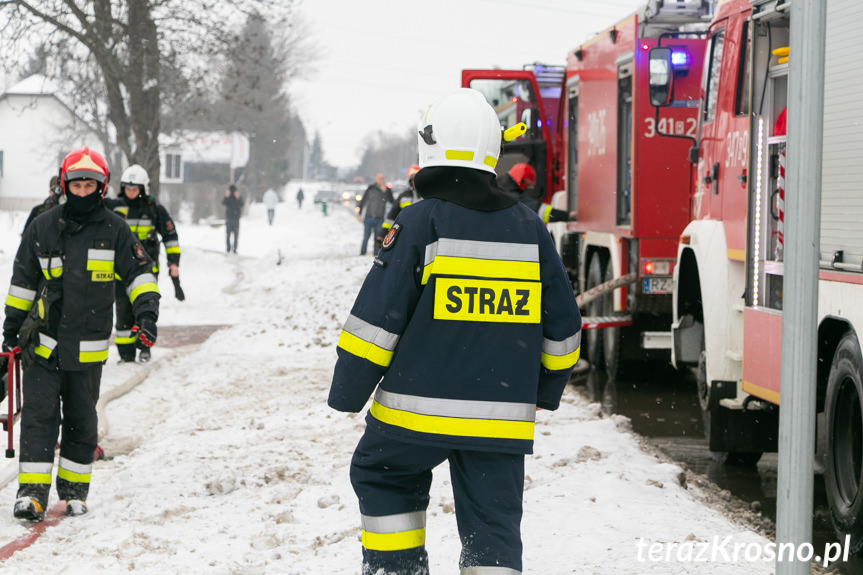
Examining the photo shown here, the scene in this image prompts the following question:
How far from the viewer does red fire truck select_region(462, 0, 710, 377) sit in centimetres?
1004

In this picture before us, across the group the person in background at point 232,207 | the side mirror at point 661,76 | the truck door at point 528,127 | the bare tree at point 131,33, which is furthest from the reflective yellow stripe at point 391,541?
the person in background at point 232,207

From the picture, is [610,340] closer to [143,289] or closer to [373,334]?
[143,289]

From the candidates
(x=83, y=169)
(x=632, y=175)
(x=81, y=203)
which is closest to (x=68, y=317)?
(x=81, y=203)

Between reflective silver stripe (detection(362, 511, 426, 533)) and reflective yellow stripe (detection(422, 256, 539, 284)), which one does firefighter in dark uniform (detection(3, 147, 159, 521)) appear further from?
reflective yellow stripe (detection(422, 256, 539, 284))

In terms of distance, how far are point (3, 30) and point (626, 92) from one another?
12.6m

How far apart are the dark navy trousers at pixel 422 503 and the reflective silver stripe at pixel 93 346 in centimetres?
283

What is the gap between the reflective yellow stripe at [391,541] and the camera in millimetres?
3617

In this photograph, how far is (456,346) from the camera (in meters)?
3.53

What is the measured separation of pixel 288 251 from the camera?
32.5 metres

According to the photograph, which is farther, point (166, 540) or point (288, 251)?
point (288, 251)

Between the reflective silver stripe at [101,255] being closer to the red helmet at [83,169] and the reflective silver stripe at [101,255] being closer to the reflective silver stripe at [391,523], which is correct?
the red helmet at [83,169]

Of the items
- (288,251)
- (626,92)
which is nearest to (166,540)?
(626,92)

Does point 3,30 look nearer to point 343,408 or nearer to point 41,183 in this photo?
point 343,408

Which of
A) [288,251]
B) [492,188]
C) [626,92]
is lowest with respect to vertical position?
[288,251]
